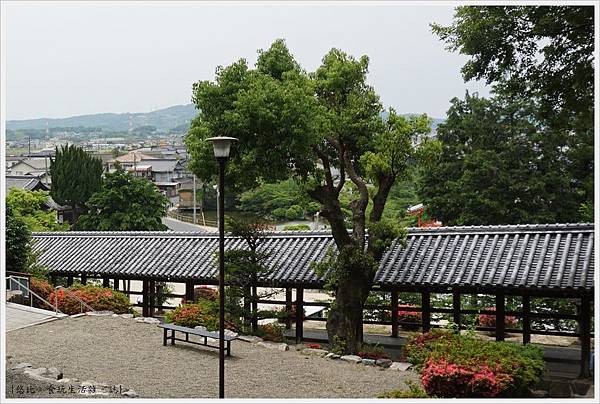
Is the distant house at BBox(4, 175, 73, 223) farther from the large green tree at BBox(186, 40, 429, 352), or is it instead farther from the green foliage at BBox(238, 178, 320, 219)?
the large green tree at BBox(186, 40, 429, 352)

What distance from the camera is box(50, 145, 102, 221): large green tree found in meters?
37.9

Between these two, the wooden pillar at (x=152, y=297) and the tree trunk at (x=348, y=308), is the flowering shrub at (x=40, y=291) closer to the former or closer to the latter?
the wooden pillar at (x=152, y=297)

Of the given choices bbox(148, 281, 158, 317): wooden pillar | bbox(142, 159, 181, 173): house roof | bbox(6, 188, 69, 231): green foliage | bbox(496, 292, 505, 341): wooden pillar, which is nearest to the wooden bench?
bbox(148, 281, 158, 317): wooden pillar

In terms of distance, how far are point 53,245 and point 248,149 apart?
10.1 metres

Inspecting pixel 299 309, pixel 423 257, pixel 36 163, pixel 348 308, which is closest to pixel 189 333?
pixel 299 309

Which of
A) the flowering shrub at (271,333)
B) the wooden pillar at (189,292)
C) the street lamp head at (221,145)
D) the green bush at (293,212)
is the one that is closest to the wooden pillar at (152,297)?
the wooden pillar at (189,292)

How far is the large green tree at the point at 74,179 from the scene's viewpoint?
3791cm

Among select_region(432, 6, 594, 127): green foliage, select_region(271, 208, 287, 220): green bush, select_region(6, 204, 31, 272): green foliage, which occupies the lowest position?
select_region(271, 208, 287, 220): green bush

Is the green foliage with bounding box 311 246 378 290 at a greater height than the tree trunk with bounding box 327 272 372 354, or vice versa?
the green foliage with bounding box 311 246 378 290

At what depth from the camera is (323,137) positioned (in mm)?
12008

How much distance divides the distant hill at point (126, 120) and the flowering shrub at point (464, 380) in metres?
148

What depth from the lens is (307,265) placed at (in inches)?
559

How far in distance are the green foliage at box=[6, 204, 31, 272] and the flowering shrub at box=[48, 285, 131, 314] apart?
6.26 ft

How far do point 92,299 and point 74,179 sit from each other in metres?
24.0
